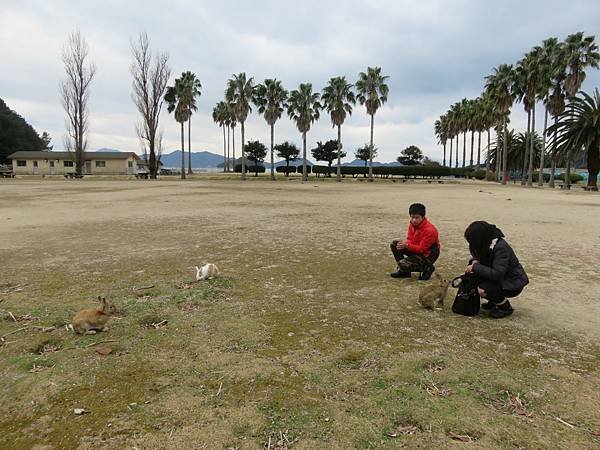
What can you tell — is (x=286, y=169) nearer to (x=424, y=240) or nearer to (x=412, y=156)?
(x=412, y=156)

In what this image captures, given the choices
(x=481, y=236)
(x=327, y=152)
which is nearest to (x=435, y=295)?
(x=481, y=236)

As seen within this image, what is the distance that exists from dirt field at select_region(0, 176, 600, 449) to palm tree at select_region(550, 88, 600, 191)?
120ft

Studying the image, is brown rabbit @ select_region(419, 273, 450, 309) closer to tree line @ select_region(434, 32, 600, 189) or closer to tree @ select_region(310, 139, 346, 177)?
tree line @ select_region(434, 32, 600, 189)

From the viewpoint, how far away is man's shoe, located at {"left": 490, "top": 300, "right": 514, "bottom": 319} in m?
4.10

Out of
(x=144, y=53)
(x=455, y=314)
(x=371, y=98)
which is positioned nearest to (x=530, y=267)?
(x=455, y=314)

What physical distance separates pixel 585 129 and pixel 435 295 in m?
40.8

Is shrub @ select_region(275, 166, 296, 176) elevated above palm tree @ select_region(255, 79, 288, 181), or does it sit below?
below

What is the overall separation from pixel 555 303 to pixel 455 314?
1438 millimetres

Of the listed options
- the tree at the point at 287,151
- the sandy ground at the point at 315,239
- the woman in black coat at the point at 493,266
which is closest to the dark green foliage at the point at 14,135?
the tree at the point at 287,151

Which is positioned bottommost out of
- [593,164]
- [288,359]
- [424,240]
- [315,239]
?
[288,359]

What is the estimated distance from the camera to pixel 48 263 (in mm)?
6406

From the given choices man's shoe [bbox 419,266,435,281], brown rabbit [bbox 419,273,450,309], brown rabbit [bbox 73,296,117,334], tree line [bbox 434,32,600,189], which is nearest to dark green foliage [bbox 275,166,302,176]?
tree line [bbox 434,32,600,189]

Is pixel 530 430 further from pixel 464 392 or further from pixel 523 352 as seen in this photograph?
pixel 523 352

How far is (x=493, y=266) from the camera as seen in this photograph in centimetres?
396
